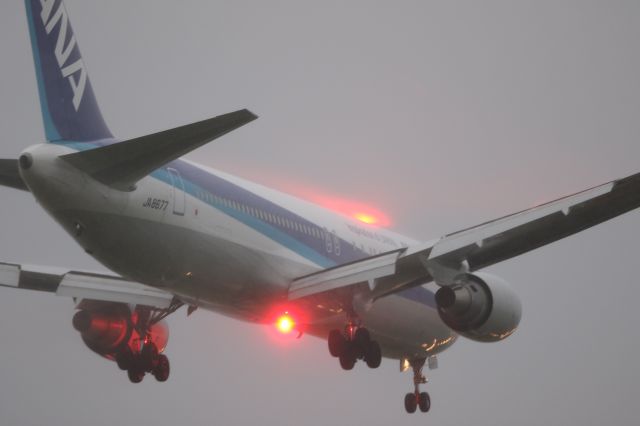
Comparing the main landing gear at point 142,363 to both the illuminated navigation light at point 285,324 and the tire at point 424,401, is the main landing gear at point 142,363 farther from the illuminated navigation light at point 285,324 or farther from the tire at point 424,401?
the tire at point 424,401

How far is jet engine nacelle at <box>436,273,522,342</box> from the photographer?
21.8 m

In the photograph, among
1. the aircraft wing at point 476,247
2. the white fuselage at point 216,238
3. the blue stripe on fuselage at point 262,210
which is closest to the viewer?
the white fuselage at point 216,238

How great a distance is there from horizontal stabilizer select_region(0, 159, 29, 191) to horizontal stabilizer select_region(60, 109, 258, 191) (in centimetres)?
169

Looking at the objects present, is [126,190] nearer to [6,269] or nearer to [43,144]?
[43,144]

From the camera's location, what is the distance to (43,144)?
59.0 ft

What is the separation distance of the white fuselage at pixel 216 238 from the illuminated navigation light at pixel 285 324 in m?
0.26

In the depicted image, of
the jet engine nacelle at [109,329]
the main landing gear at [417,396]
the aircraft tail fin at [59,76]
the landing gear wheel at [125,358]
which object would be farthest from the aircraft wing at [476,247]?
the aircraft tail fin at [59,76]

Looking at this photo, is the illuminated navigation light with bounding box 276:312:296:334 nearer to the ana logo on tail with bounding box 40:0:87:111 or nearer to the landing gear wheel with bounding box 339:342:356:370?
the landing gear wheel with bounding box 339:342:356:370

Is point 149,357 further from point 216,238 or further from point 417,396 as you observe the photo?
point 417,396

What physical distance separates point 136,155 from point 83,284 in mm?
6956

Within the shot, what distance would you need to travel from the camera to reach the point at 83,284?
77.6 feet

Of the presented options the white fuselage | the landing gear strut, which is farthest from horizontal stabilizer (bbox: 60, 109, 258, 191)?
the landing gear strut

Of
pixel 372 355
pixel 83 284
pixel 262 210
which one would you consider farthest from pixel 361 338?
pixel 83 284

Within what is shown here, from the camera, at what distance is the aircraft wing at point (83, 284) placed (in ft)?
77.1
